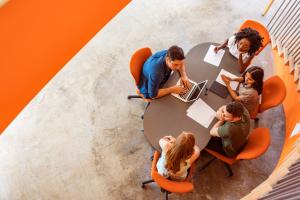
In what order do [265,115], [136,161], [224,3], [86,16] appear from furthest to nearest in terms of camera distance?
1. [224,3]
2. [265,115]
3. [136,161]
4. [86,16]

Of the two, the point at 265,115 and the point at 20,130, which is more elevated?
the point at 265,115

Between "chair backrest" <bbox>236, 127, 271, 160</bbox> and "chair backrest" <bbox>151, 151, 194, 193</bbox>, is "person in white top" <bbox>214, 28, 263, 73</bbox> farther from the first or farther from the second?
"chair backrest" <bbox>151, 151, 194, 193</bbox>

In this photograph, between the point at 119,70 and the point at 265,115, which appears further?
the point at 119,70

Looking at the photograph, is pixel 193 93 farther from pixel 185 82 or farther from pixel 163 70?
pixel 163 70

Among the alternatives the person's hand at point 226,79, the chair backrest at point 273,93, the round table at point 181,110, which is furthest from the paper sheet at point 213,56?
the chair backrest at point 273,93

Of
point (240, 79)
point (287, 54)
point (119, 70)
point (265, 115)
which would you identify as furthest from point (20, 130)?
point (287, 54)

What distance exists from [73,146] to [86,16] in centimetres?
286

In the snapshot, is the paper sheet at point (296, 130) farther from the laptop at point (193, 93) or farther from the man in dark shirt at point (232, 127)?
the laptop at point (193, 93)

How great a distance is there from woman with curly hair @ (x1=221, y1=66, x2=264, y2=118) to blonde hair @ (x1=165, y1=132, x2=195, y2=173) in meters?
1.02

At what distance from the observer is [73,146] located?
4129 mm

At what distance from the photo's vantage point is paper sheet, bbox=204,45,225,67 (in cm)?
365

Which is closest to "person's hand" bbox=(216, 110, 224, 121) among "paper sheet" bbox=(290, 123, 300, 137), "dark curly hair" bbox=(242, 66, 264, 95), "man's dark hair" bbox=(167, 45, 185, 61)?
"dark curly hair" bbox=(242, 66, 264, 95)

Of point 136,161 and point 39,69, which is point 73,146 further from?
point 39,69

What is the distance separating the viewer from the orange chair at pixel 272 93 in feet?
11.4
